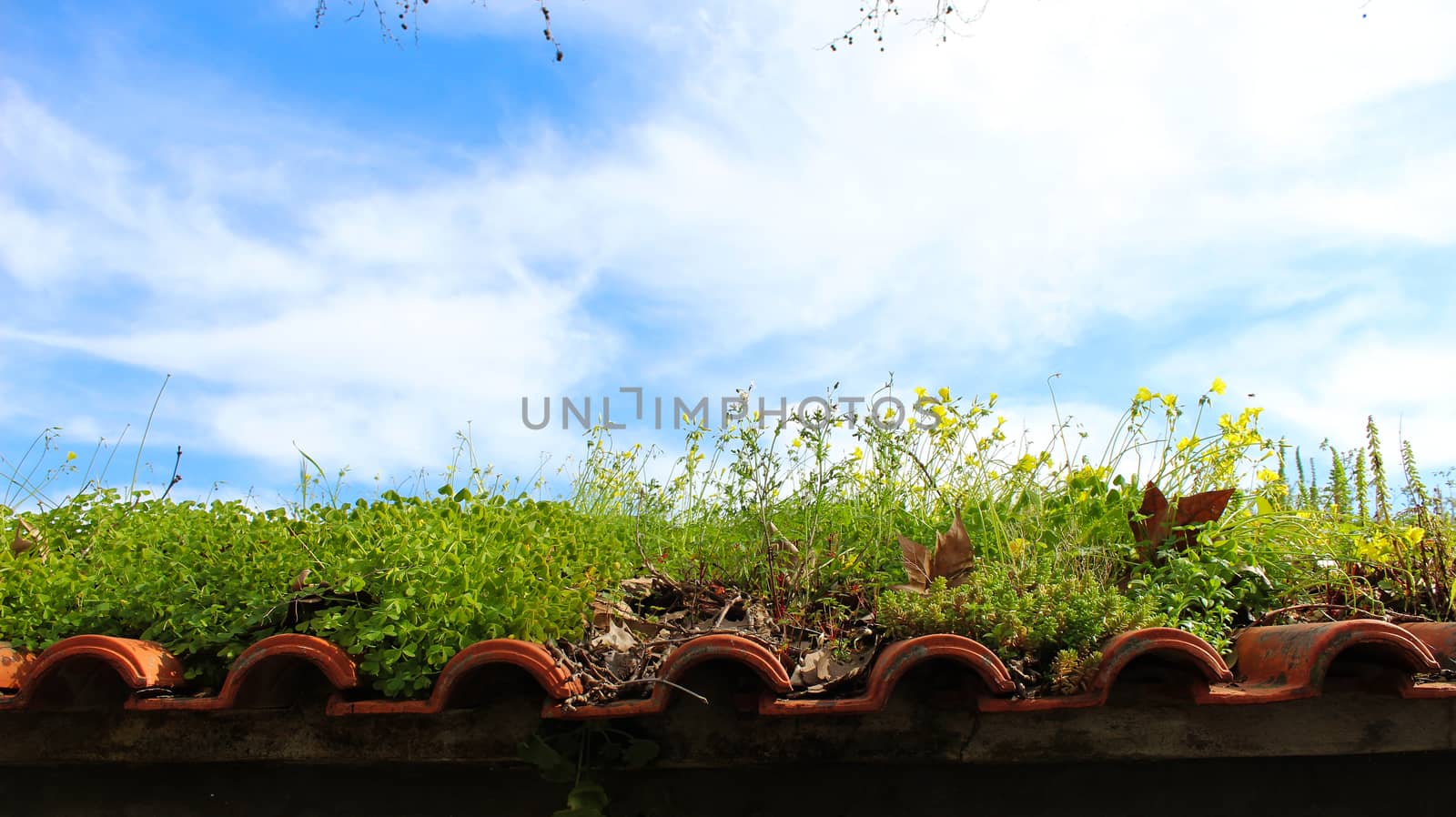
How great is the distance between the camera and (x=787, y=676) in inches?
114

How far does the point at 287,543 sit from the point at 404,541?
2.59ft

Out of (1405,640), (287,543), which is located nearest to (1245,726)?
(1405,640)

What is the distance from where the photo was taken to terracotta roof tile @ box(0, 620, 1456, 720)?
2.78 meters

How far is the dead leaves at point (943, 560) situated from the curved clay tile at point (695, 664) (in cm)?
105

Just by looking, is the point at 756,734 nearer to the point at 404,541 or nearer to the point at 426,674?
the point at 426,674

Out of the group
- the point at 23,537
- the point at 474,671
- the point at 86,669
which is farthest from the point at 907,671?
the point at 23,537

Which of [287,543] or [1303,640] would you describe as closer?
[1303,640]

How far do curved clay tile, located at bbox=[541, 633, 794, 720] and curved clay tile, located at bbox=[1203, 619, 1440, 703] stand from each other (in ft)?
4.26

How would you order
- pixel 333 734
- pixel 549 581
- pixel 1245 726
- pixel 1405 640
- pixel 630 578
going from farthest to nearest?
pixel 630 578 < pixel 549 581 < pixel 333 734 < pixel 1245 726 < pixel 1405 640

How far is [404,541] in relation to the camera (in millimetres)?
3391

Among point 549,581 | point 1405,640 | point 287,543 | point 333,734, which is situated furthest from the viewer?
point 287,543

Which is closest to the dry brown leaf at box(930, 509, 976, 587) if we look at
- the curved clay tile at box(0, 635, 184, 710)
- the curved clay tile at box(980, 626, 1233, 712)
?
the curved clay tile at box(980, 626, 1233, 712)

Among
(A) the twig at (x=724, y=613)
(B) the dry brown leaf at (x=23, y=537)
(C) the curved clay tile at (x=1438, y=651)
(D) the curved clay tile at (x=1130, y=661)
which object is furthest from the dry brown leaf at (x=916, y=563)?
(B) the dry brown leaf at (x=23, y=537)

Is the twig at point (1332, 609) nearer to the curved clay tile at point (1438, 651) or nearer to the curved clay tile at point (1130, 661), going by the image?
the curved clay tile at point (1438, 651)
